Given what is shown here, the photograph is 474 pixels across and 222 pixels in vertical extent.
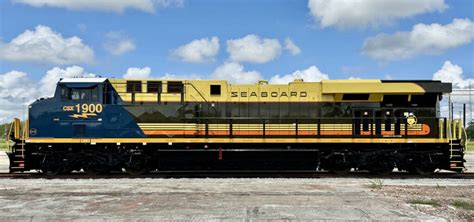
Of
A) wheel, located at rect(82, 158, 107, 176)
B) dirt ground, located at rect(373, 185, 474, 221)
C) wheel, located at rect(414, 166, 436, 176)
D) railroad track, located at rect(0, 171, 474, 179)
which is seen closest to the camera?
dirt ground, located at rect(373, 185, 474, 221)

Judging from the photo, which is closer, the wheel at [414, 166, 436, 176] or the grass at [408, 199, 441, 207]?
the grass at [408, 199, 441, 207]

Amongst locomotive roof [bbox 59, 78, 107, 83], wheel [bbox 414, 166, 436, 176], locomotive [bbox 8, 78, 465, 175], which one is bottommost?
wheel [bbox 414, 166, 436, 176]

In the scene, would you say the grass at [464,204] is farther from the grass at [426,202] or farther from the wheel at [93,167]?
the wheel at [93,167]

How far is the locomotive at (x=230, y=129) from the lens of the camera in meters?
15.1

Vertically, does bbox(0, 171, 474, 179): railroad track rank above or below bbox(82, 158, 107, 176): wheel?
below

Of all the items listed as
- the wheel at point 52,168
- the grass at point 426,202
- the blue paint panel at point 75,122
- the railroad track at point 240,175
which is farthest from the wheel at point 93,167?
the grass at point 426,202

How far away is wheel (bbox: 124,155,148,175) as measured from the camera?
15.2m

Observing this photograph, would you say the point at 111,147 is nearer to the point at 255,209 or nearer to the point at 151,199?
the point at 151,199

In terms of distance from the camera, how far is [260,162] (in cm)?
1521

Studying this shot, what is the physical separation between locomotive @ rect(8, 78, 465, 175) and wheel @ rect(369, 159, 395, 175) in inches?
1.3

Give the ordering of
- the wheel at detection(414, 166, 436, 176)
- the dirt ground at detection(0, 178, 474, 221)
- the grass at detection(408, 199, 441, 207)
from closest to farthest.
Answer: the dirt ground at detection(0, 178, 474, 221) < the grass at detection(408, 199, 441, 207) < the wheel at detection(414, 166, 436, 176)

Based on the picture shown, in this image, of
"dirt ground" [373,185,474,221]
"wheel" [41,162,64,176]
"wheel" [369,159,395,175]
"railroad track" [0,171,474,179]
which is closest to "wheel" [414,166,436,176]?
"railroad track" [0,171,474,179]

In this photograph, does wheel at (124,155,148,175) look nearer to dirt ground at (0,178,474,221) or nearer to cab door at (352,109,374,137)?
dirt ground at (0,178,474,221)

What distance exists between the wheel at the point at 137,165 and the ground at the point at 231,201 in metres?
2.49
